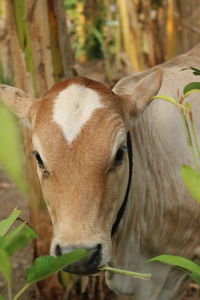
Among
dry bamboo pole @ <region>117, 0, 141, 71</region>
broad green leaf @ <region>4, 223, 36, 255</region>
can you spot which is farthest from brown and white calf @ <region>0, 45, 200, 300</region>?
dry bamboo pole @ <region>117, 0, 141, 71</region>

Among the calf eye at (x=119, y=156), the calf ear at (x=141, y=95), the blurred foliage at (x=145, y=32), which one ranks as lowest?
the blurred foliage at (x=145, y=32)

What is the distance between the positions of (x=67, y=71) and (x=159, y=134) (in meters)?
0.86

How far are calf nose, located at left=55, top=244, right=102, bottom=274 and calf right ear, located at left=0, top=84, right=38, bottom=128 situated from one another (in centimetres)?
77

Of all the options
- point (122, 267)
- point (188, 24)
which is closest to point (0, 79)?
point (122, 267)

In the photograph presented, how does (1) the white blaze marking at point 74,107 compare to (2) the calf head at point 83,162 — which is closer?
(2) the calf head at point 83,162

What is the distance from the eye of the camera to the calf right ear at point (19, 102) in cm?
321

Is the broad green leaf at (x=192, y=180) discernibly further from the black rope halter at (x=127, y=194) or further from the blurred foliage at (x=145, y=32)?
the blurred foliage at (x=145, y=32)

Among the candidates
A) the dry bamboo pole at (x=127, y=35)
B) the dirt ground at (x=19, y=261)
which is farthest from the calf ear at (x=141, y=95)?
the dry bamboo pole at (x=127, y=35)

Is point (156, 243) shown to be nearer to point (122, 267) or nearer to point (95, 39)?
point (122, 267)

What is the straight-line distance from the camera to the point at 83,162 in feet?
9.15

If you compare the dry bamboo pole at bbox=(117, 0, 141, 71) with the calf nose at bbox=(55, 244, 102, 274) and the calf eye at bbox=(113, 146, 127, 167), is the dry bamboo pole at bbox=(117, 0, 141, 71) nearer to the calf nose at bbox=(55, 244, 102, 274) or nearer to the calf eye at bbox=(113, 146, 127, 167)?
the calf eye at bbox=(113, 146, 127, 167)

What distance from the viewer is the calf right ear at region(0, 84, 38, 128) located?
321 centimetres

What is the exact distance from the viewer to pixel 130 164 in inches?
127

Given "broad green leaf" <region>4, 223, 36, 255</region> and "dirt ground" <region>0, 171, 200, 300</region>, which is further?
"dirt ground" <region>0, 171, 200, 300</region>
